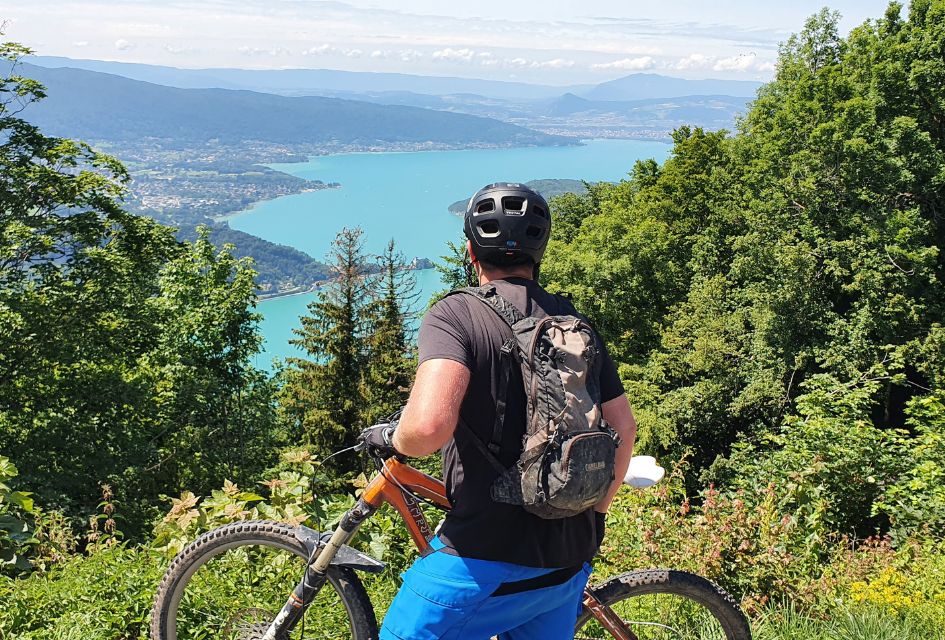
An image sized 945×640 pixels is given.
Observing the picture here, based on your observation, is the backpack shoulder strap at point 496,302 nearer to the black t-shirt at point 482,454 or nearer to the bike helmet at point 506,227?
the black t-shirt at point 482,454

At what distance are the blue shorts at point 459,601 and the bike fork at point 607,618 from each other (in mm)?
687

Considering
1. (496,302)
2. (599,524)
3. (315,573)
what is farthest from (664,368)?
(496,302)

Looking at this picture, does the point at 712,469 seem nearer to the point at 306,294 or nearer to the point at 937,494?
the point at 937,494

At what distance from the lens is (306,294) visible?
145 meters

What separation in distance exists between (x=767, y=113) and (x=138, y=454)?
87.9 ft

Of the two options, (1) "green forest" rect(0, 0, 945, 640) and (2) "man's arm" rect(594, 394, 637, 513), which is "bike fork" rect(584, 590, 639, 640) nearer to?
(2) "man's arm" rect(594, 394, 637, 513)

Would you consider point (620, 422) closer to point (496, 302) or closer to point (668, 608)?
point (496, 302)

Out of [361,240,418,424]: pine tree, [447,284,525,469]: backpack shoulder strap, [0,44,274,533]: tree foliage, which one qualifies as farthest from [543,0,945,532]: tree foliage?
[0,44,274,533]: tree foliage

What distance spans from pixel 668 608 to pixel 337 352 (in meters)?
29.4

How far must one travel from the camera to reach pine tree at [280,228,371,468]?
100ft

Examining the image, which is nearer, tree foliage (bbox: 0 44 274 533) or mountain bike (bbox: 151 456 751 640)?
mountain bike (bbox: 151 456 751 640)

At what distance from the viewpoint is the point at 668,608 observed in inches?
127

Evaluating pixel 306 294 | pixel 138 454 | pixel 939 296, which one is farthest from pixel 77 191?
pixel 306 294

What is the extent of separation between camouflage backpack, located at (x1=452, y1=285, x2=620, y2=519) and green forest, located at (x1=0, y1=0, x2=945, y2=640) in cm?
193
